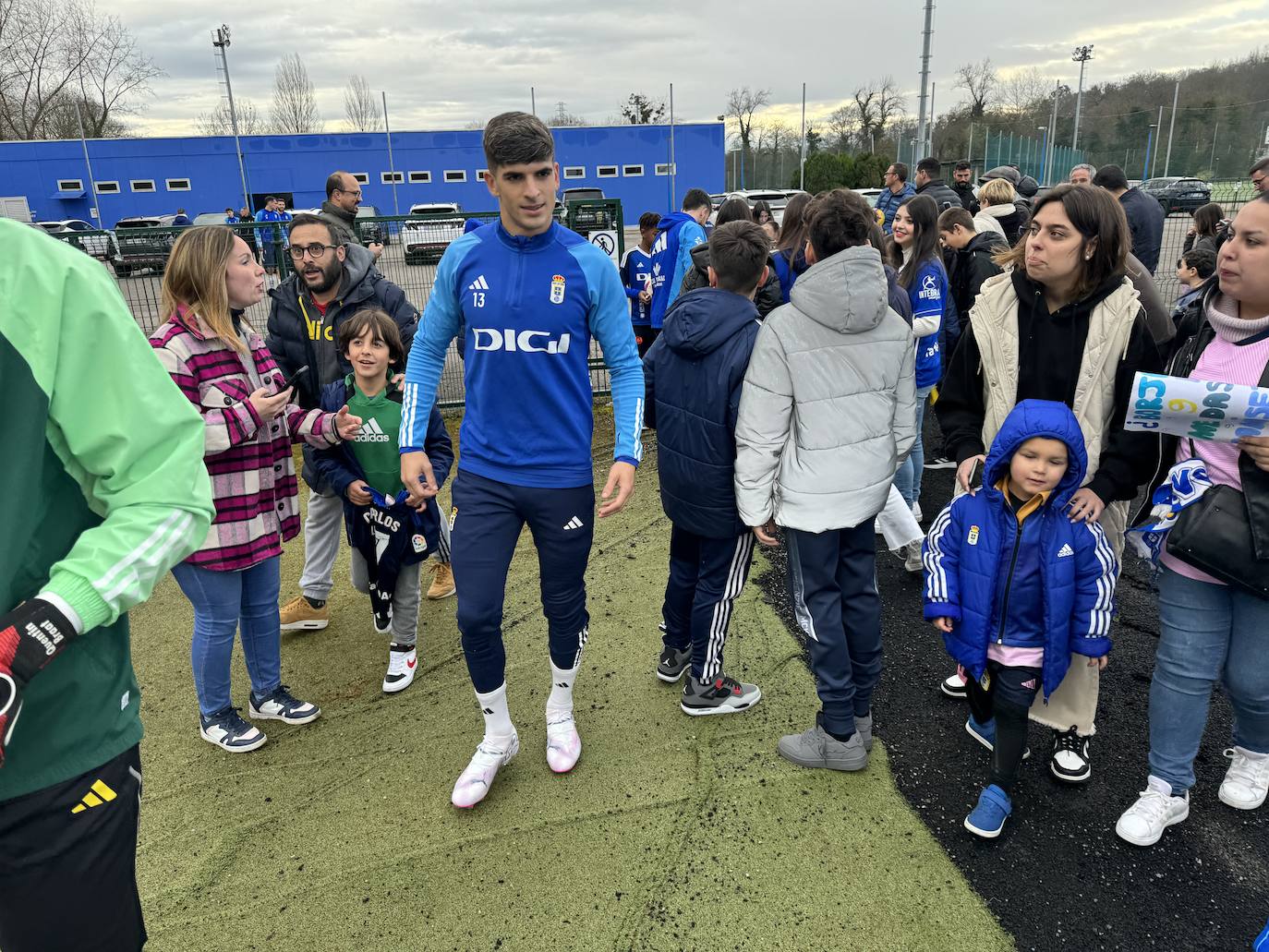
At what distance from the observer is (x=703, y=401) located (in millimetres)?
2883

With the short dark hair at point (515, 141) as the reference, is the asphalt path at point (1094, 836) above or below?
below

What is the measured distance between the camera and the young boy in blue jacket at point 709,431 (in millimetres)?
2842

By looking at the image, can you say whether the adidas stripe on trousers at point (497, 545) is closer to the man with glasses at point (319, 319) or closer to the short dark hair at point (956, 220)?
the man with glasses at point (319, 319)

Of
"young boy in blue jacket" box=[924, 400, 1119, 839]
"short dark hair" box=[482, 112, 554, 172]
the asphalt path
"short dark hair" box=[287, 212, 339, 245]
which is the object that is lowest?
the asphalt path

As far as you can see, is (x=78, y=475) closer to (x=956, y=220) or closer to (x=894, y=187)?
(x=956, y=220)

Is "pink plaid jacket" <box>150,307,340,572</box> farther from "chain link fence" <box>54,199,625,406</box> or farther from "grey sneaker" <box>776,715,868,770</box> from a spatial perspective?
"chain link fence" <box>54,199,625,406</box>

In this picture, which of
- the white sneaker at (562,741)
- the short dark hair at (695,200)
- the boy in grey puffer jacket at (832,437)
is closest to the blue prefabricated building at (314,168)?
the short dark hair at (695,200)

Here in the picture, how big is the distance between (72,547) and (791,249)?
4.51 m

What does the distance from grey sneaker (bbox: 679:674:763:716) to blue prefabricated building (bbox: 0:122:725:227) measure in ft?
106

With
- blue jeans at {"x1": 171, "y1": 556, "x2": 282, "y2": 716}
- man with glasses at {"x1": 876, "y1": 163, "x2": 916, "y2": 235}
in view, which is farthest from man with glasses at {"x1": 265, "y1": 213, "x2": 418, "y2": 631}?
man with glasses at {"x1": 876, "y1": 163, "x2": 916, "y2": 235}

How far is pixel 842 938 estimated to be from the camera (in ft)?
7.25

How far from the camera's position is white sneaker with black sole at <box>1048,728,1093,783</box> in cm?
277

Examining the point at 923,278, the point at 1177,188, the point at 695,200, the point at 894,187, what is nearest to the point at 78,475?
the point at 923,278

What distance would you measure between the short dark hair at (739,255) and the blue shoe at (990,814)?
195 cm
